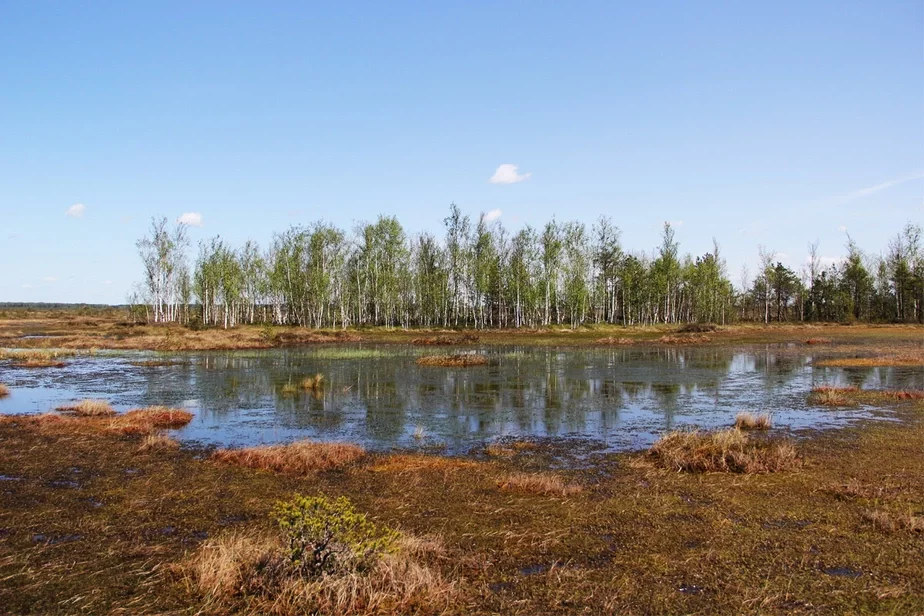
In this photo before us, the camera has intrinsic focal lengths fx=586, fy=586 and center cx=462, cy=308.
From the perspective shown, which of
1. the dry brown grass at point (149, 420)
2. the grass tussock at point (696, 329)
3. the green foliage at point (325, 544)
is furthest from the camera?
the grass tussock at point (696, 329)

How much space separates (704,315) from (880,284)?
94.0 ft

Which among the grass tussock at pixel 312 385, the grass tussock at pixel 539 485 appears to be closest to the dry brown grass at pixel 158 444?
the grass tussock at pixel 539 485

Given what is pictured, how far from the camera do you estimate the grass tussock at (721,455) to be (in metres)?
12.3

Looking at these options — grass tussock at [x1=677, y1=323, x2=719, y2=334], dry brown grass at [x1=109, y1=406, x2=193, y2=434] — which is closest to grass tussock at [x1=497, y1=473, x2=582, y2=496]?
dry brown grass at [x1=109, y1=406, x2=193, y2=434]

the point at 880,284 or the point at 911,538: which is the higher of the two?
the point at 880,284

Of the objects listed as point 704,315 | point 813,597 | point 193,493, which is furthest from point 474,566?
point 704,315

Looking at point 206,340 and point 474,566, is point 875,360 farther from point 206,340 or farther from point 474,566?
point 206,340

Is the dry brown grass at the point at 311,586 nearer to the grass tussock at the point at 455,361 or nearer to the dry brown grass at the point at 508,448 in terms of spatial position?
the dry brown grass at the point at 508,448

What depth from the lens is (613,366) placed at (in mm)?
37750

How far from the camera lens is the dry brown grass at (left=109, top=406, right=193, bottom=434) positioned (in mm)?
17359

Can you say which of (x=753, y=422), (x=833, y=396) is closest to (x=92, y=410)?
(x=753, y=422)

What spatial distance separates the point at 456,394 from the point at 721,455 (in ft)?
47.2

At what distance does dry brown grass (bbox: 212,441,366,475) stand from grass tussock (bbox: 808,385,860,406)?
17.6 metres

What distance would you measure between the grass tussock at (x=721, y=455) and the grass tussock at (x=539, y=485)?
289 centimetres
